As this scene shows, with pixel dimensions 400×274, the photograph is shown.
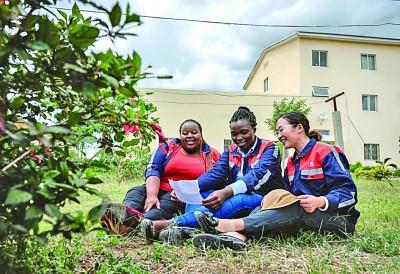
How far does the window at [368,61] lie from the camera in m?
19.7

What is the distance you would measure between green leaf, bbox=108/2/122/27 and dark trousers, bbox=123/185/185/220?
2.50 m

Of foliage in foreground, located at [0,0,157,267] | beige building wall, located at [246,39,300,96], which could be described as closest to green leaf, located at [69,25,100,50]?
foliage in foreground, located at [0,0,157,267]

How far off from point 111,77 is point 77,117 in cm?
32

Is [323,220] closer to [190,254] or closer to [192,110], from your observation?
[190,254]

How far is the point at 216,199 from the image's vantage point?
3279 millimetres

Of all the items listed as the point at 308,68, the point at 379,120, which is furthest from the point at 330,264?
the point at 379,120

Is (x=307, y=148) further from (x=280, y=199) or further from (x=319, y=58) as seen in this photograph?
(x=319, y=58)

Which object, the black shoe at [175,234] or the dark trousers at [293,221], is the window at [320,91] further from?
the black shoe at [175,234]

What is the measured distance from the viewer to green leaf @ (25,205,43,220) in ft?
3.87

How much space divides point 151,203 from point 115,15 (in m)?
2.64

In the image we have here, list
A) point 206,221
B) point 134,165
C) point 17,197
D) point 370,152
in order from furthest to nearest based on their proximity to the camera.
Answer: point 370,152 → point 134,165 → point 206,221 → point 17,197

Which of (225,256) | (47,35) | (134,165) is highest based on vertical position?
(47,35)

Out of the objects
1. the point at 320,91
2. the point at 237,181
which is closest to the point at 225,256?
the point at 237,181

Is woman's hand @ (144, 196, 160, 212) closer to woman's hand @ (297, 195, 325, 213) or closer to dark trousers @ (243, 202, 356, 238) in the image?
dark trousers @ (243, 202, 356, 238)
